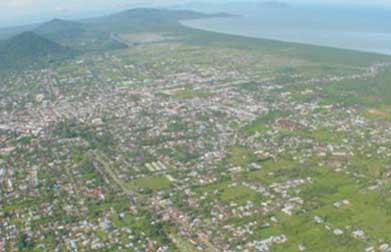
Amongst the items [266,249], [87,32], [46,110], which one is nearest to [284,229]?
[266,249]

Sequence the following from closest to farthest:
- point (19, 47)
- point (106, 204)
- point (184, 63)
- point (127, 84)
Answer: point (106, 204)
point (127, 84)
point (184, 63)
point (19, 47)

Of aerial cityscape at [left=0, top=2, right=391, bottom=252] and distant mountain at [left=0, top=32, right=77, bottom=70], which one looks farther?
distant mountain at [left=0, top=32, right=77, bottom=70]

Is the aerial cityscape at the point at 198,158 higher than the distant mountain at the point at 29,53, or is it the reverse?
the distant mountain at the point at 29,53

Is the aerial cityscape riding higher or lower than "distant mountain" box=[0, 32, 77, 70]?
lower

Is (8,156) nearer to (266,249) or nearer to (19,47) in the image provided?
(266,249)

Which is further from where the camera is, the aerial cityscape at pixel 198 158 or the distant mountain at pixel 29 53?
the distant mountain at pixel 29 53
